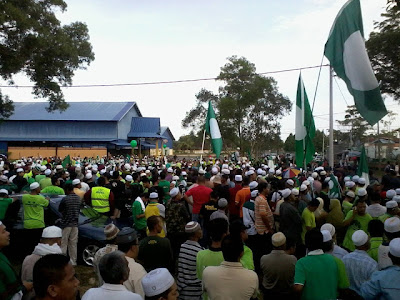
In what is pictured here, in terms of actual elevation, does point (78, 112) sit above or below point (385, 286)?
above

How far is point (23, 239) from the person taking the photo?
7.69 meters

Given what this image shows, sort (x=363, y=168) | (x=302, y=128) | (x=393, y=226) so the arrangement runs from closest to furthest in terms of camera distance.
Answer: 1. (x=393, y=226)
2. (x=302, y=128)
3. (x=363, y=168)

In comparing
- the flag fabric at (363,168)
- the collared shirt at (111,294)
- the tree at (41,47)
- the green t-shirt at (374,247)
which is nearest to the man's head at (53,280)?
the collared shirt at (111,294)

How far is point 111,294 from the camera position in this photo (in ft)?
9.21

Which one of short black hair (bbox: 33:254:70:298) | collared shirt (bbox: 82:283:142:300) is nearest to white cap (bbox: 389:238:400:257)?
collared shirt (bbox: 82:283:142:300)

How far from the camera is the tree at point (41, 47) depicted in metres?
16.1

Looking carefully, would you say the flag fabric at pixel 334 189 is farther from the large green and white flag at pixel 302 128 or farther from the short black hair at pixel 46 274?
the short black hair at pixel 46 274

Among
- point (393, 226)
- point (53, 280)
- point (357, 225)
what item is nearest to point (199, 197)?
point (357, 225)

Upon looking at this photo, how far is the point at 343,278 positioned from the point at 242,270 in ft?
3.82

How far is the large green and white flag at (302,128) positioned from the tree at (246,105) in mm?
18914

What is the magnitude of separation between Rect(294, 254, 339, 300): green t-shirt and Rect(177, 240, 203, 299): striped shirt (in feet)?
3.57

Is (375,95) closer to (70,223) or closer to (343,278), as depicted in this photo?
(343,278)

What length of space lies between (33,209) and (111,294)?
509cm

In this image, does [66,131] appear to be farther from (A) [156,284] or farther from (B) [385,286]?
(B) [385,286]
